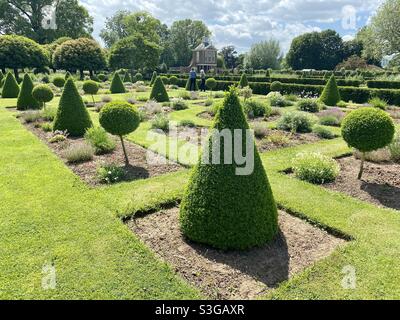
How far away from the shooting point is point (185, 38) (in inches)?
3307

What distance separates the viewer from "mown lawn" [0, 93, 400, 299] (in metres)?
3.92

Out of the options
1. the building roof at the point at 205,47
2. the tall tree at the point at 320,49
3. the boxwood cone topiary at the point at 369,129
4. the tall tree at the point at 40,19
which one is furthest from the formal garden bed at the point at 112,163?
the tall tree at the point at 320,49

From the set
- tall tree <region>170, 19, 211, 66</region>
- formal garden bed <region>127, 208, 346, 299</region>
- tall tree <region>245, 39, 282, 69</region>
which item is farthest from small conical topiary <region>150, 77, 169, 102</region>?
tall tree <region>170, 19, 211, 66</region>

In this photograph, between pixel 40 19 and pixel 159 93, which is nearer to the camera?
pixel 159 93

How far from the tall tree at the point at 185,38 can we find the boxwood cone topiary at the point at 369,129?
8083 centimetres

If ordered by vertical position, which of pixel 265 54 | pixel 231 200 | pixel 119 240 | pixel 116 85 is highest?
pixel 265 54

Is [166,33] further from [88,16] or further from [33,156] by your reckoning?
[33,156]

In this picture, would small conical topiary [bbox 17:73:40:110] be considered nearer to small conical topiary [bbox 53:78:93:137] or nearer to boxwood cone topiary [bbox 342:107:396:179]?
small conical topiary [bbox 53:78:93:137]

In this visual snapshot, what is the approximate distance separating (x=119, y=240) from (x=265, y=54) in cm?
6890

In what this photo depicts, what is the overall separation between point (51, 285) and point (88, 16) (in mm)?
70578

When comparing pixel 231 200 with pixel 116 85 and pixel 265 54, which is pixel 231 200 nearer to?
pixel 116 85

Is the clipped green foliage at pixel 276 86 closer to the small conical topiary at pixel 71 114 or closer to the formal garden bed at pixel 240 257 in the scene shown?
the small conical topiary at pixel 71 114

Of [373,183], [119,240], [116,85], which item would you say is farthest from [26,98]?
[373,183]

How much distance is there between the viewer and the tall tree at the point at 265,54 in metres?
67.9
